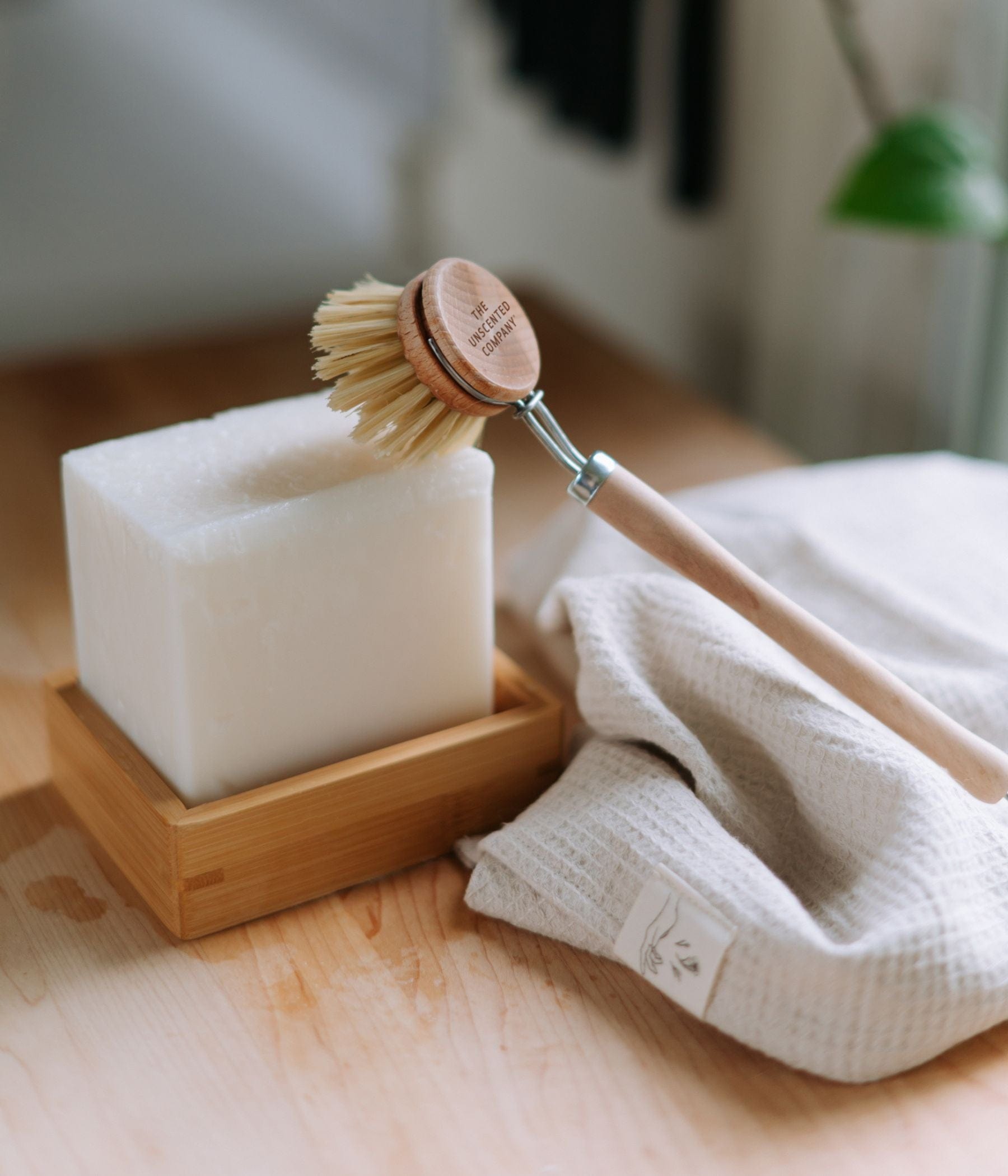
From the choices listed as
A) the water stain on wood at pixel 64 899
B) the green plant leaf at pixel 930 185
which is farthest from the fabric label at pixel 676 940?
the green plant leaf at pixel 930 185

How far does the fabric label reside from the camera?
48cm

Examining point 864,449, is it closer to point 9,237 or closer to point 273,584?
point 273,584

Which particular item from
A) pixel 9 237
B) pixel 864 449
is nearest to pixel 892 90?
pixel 864 449

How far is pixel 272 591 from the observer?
0.52 metres

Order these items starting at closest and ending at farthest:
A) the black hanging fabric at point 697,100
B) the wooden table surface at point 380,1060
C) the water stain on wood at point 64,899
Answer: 1. the wooden table surface at point 380,1060
2. the water stain on wood at point 64,899
3. the black hanging fabric at point 697,100

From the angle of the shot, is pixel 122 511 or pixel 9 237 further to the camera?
pixel 9 237

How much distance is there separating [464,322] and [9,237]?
258cm

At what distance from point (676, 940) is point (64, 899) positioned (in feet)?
0.87

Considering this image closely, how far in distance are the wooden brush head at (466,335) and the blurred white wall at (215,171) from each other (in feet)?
4.53

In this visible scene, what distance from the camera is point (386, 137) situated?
2395 mm

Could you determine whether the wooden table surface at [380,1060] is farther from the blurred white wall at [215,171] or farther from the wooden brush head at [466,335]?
the blurred white wall at [215,171]

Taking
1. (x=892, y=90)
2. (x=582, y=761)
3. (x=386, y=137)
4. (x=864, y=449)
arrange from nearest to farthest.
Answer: (x=582, y=761) < (x=892, y=90) < (x=864, y=449) < (x=386, y=137)

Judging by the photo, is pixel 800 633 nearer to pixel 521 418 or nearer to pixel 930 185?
pixel 521 418

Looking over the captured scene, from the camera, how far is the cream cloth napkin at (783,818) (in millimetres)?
464
